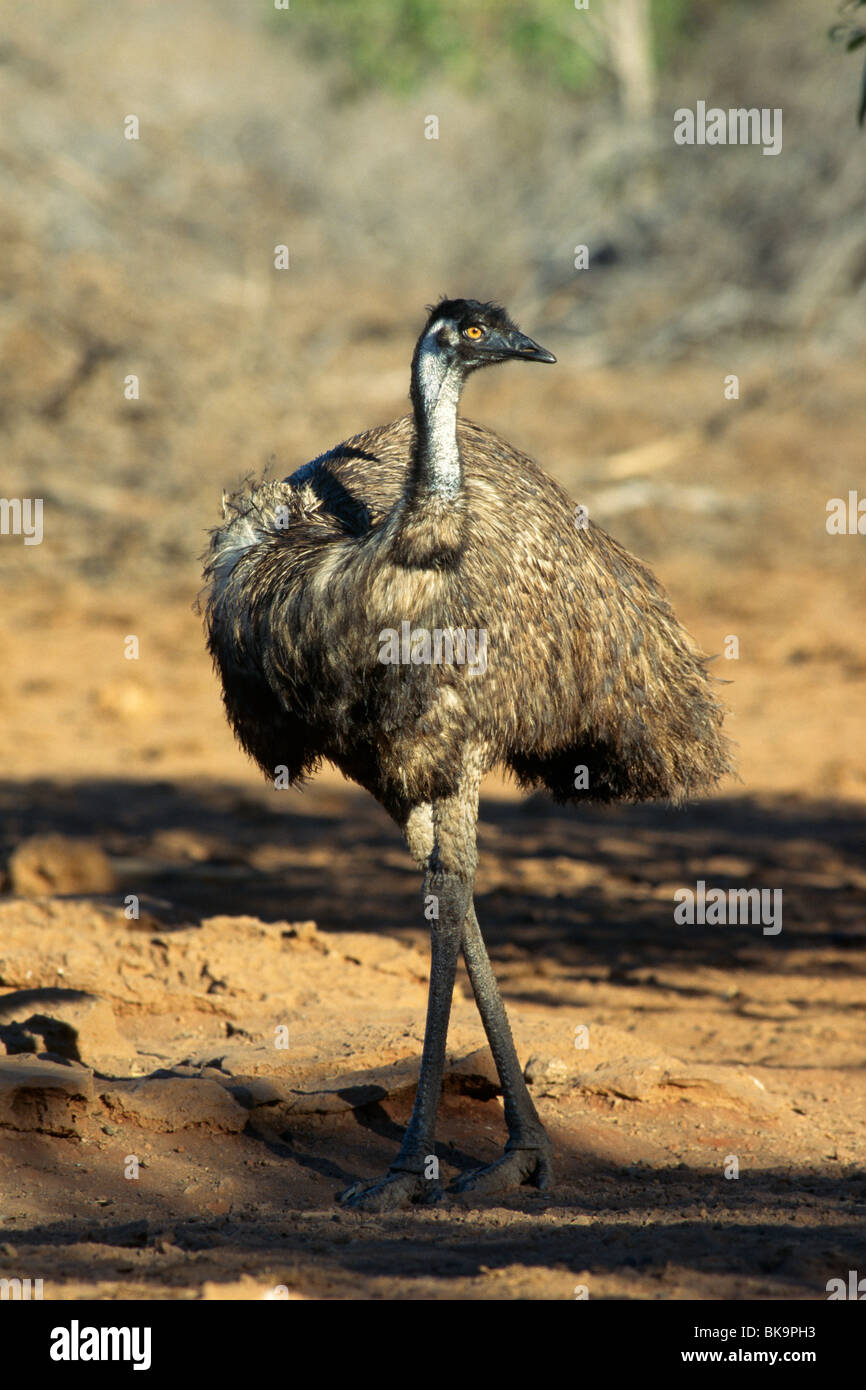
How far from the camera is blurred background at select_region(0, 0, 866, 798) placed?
12195 millimetres

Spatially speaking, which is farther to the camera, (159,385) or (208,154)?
(208,154)

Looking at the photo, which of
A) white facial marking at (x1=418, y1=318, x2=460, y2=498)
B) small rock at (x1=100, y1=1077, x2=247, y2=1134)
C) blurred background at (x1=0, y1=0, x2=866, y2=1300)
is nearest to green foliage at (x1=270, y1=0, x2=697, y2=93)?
blurred background at (x1=0, y1=0, x2=866, y2=1300)

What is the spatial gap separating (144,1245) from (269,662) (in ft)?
4.95

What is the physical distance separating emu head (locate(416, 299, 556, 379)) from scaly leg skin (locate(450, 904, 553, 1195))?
1454 millimetres

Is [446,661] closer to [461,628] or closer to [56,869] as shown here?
[461,628]

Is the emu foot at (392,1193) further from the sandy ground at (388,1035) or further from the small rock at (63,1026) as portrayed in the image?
the small rock at (63,1026)

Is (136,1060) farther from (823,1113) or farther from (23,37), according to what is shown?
(23,37)

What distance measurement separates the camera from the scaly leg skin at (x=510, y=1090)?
4363 mm

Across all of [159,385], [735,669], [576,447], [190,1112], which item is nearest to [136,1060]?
[190,1112]

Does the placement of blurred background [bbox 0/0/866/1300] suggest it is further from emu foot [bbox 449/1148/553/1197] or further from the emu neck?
the emu neck

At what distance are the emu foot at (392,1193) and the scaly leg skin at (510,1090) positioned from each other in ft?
0.71

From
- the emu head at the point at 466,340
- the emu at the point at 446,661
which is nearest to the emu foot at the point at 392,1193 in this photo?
the emu at the point at 446,661

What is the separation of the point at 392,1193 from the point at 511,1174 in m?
0.39

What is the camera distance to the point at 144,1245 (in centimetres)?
359
